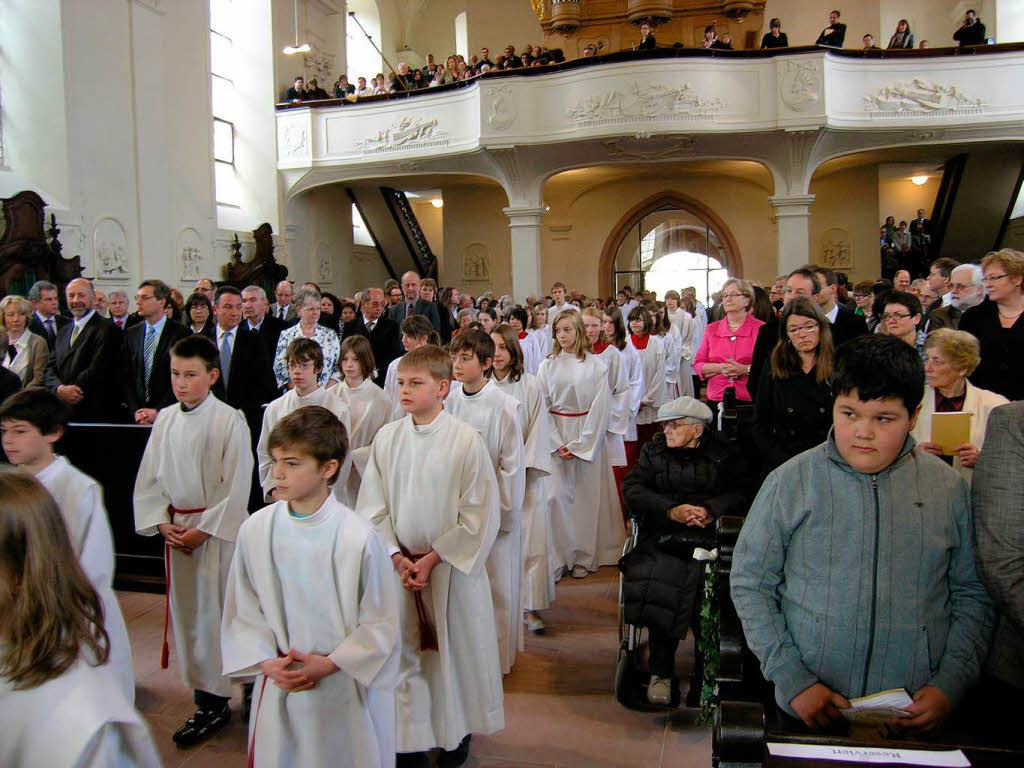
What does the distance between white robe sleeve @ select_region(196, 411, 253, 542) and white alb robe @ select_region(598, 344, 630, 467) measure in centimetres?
334

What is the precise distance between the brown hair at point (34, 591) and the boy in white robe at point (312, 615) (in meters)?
0.83

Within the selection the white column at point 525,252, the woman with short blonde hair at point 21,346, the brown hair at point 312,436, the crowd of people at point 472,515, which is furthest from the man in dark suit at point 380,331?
the white column at point 525,252

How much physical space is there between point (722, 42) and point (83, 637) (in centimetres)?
1513

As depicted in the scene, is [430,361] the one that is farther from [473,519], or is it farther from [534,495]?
[534,495]

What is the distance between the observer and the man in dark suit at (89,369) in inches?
248

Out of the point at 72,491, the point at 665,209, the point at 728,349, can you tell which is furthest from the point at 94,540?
the point at 665,209

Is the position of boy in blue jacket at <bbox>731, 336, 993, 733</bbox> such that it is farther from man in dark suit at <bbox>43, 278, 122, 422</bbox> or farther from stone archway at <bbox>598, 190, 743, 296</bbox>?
stone archway at <bbox>598, 190, 743, 296</bbox>

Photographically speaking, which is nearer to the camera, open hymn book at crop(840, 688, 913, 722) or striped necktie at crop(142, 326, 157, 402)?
open hymn book at crop(840, 688, 913, 722)

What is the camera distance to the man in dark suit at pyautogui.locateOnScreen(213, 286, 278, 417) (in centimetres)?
593

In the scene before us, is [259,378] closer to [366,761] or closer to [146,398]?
[146,398]

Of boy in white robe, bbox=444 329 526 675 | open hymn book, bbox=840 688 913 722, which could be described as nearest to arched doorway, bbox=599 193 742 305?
boy in white robe, bbox=444 329 526 675

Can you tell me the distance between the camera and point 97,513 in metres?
2.90

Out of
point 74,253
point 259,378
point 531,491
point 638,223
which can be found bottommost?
point 531,491

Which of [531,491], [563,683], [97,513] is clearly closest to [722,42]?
[531,491]
